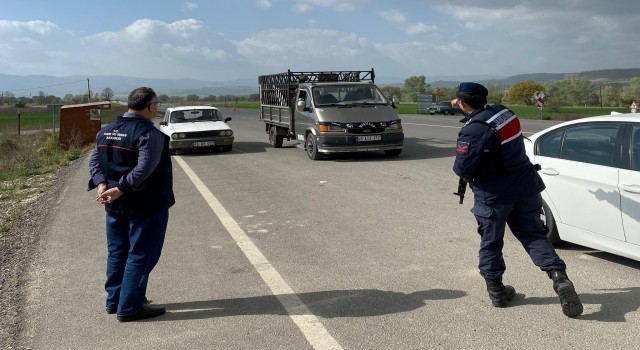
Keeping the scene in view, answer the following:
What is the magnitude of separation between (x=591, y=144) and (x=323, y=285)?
2.82m

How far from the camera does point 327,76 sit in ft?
58.4

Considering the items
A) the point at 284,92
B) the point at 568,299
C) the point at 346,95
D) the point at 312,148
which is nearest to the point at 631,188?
the point at 568,299

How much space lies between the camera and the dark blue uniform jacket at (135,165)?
407 centimetres

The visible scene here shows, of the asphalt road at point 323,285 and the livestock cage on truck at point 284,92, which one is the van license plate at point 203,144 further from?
the asphalt road at point 323,285

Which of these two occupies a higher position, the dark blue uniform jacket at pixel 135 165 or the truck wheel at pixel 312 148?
the dark blue uniform jacket at pixel 135 165

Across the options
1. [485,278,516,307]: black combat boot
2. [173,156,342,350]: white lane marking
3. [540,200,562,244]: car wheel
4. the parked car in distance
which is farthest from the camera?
the parked car in distance

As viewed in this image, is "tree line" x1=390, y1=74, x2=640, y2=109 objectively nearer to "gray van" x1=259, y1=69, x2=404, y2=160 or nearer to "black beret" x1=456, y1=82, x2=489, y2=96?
"gray van" x1=259, y1=69, x2=404, y2=160

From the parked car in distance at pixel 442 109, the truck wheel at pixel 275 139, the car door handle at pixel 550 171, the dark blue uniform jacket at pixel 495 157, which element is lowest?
the truck wheel at pixel 275 139

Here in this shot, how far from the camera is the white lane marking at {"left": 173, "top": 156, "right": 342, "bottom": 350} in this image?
153 inches

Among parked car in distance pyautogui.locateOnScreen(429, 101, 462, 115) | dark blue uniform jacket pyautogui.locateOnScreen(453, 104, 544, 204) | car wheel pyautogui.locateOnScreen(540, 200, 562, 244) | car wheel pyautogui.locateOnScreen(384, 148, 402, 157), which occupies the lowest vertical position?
car wheel pyautogui.locateOnScreen(540, 200, 562, 244)

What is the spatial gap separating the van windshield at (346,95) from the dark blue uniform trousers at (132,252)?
10.6 metres

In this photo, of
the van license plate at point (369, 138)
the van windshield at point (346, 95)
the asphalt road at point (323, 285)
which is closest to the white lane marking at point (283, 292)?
the asphalt road at point (323, 285)

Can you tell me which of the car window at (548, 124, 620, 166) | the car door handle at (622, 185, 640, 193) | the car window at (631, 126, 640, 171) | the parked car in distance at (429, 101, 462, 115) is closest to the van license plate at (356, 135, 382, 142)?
the car window at (548, 124, 620, 166)

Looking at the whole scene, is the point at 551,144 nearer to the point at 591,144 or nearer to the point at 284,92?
the point at 591,144
